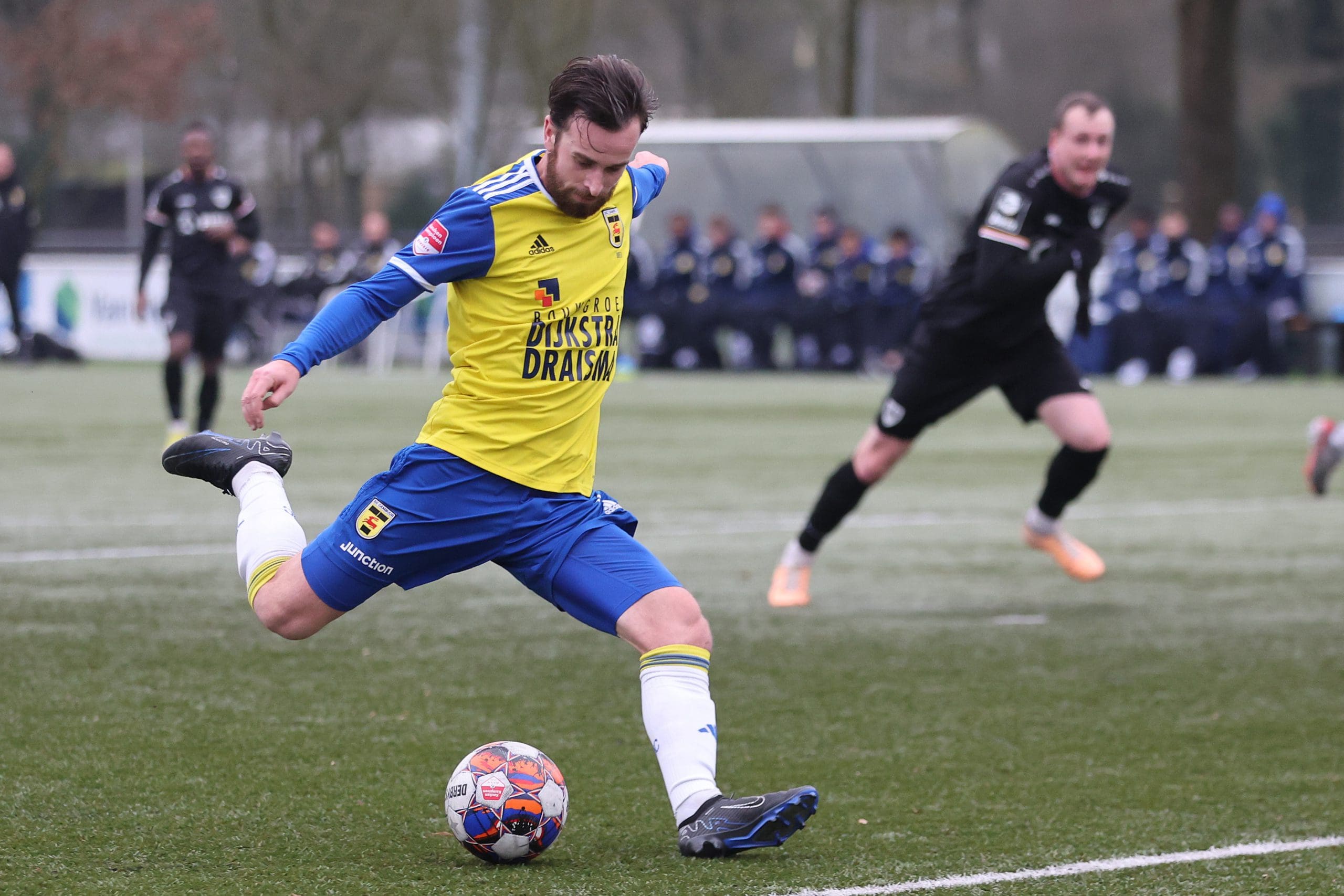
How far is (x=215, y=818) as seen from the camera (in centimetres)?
445

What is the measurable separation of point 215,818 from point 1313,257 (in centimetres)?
2773

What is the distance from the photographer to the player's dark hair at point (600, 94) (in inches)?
160

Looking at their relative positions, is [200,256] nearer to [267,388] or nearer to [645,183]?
[645,183]

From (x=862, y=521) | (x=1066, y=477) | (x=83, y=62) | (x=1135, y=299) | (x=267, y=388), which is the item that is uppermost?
(x=83, y=62)

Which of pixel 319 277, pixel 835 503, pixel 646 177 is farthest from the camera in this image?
pixel 319 277

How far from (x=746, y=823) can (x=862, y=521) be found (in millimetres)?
6844

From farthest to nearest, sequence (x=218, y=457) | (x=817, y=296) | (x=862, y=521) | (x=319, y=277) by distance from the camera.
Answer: (x=319, y=277)
(x=817, y=296)
(x=862, y=521)
(x=218, y=457)

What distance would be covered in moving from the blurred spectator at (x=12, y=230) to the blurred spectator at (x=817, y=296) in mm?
10005

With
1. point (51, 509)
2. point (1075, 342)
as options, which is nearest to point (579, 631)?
point (51, 509)

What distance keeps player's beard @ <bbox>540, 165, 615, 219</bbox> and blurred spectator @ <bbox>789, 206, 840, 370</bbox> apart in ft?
69.8

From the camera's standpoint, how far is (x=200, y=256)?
14125mm

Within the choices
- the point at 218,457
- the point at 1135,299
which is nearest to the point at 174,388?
the point at 218,457

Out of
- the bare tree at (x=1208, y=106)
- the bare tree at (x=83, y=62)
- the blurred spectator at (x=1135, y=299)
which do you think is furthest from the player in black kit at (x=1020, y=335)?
A: the bare tree at (x=83, y=62)

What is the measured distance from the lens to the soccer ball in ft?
13.5
